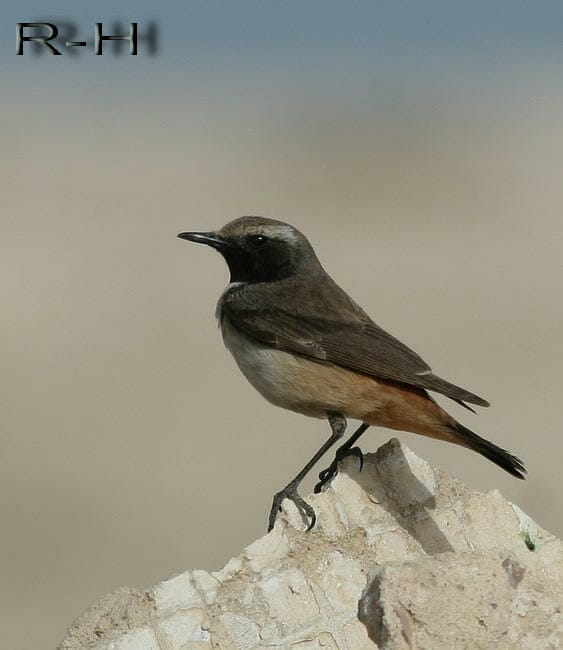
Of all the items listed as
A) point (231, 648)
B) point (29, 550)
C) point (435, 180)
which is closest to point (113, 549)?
point (29, 550)

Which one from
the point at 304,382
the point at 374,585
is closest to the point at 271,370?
the point at 304,382

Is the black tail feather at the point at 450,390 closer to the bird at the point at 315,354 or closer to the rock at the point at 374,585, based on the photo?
the bird at the point at 315,354

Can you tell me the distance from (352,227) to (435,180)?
4.31 metres

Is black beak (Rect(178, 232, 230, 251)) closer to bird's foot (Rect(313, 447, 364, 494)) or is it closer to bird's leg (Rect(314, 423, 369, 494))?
bird's leg (Rect(314, 423, 369, 494))

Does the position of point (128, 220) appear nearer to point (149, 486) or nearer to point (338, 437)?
point (149, 486)

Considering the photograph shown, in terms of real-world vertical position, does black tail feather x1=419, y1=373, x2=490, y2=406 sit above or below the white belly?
above

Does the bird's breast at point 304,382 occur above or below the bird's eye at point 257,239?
below

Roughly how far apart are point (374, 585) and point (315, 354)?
2795mm

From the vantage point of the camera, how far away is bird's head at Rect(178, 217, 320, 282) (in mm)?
8648

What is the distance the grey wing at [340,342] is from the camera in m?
7.75

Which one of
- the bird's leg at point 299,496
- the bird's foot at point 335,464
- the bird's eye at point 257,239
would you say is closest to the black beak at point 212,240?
the bird's eye at point 257,239

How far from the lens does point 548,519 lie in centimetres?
1166

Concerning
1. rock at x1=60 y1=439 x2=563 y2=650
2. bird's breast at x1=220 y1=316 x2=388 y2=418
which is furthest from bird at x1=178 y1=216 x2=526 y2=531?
rock at x1=60 y1=439 x2=563 y2=650

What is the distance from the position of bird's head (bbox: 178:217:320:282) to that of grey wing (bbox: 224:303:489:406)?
1.07 ft
